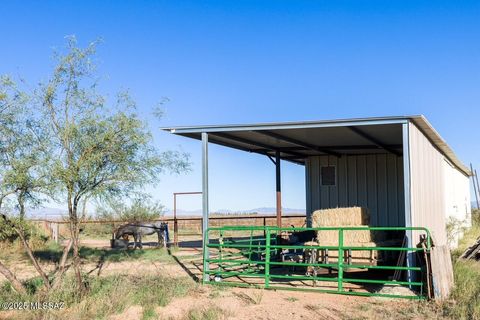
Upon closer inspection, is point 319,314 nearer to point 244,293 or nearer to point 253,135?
point 244,293

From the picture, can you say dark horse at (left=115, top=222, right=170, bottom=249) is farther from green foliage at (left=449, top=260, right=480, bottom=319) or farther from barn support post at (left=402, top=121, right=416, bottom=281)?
barn support post at (left=402, top=121, right=416, bottom=281)

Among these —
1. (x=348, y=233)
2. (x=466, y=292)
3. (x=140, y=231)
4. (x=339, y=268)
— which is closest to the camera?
(x=466, y=292)

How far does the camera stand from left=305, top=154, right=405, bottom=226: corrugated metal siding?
17.5 meters

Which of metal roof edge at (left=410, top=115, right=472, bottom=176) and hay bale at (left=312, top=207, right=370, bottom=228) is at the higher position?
metal roof edge at (left=410, top=115, right=472, bottom=176)

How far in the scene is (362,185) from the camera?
58.6ft

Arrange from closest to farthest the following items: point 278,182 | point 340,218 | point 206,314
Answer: point 206,314, point 340,218, point 278,182

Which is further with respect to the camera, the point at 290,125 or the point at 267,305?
the point at 290,125

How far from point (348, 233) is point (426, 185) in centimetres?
216

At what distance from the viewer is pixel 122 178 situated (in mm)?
10867

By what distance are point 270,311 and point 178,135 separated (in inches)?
189

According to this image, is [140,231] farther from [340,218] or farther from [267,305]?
[267,305]

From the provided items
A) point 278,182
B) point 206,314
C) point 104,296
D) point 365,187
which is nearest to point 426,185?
point 278,182

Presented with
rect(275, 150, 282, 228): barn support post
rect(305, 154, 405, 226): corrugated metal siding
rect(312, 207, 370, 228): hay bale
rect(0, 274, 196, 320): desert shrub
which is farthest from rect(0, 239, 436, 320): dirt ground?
rect(305, 154, 405, 226): corrugated metal siding

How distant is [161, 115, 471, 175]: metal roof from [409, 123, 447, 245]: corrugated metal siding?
0.89 ft
